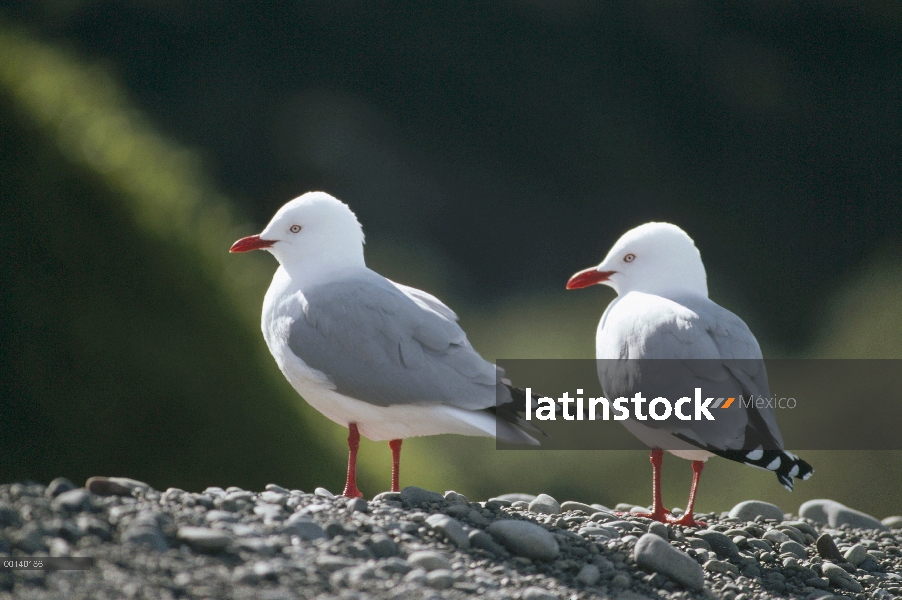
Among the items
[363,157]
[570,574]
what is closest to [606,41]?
[363,157]

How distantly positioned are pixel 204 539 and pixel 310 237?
1980mm

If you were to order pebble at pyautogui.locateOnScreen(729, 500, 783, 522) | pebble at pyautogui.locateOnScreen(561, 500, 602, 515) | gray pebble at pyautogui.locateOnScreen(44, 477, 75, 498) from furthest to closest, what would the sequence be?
pebble at pyautogui.locateOnScreen(729, 500, 783, 522), pebble at pyautogui.locateOnScreen(561, 500, 602, 515), gray pebble at pyautogui.locateOnScreen(44, 477, 75, 498)

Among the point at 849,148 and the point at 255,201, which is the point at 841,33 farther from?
the point at 255,201

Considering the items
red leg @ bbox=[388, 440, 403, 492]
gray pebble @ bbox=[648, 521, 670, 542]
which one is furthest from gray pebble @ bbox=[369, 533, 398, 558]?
gray pebble @ bbox=[648, 521, 670, 542]

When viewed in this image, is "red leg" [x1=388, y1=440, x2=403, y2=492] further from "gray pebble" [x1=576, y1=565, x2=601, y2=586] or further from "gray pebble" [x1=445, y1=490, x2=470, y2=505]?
"gray pebble" [x1=576, y1=565, x2=601, y2=586]

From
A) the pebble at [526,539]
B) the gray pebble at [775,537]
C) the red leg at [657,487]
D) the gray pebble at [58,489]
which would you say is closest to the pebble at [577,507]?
the red leg at [657,487]

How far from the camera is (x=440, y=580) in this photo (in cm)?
291

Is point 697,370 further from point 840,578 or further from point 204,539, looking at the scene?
point 204,539

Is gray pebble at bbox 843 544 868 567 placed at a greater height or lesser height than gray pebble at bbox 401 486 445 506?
lesser

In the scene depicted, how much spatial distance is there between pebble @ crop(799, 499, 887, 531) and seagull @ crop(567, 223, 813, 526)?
135 cm

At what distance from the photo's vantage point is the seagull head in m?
4.53

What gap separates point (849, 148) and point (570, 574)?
13.7 m

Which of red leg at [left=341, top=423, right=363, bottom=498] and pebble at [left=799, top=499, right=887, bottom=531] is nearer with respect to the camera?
red leg at [left=341, top=423, right=363, bottom=498]

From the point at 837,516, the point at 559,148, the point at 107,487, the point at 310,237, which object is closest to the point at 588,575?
the point at 107,487
